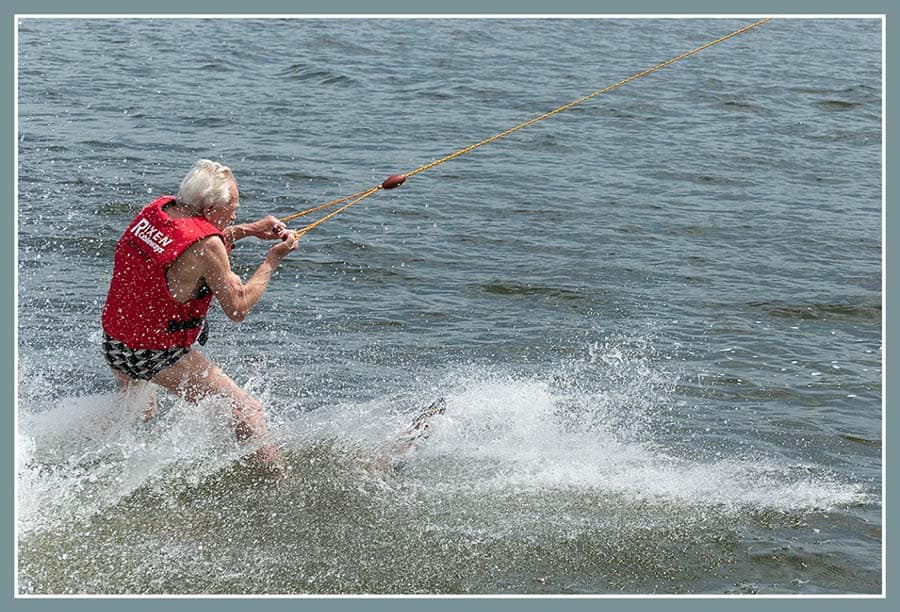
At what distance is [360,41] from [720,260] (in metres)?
10.4

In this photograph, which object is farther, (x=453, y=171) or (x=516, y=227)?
(x=453, y=171)

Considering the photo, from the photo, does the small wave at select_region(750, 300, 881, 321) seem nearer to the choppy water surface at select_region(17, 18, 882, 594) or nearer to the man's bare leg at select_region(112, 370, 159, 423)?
the choppy water surface at select_region(17, 18, 882, 594)

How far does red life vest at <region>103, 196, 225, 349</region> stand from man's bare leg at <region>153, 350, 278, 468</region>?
140 millimetres

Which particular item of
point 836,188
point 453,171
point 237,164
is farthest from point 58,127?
point 836,188

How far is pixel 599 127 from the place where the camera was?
623 inches

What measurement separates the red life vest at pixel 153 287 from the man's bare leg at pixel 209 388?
0.46 feet

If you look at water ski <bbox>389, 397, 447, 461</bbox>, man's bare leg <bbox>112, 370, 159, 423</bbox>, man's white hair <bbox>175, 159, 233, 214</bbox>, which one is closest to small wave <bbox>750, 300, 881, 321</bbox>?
water ski <bbox>389, 397, 447, 461</bbox>

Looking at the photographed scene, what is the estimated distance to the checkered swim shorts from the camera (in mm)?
6540

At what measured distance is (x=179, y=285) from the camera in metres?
6.27

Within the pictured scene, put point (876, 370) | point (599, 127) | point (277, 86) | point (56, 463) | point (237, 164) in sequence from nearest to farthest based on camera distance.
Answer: point (56, 463) < point (876, 370) < point (237, 164) < point (599, 127) < point (277, 86)

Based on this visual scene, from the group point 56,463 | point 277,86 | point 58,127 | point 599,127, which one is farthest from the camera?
point 277,86

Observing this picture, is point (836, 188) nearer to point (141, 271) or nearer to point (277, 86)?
point (277, 86)

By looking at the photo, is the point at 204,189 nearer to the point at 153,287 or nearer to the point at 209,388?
the point at 153,287

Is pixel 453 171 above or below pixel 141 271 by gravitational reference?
below
